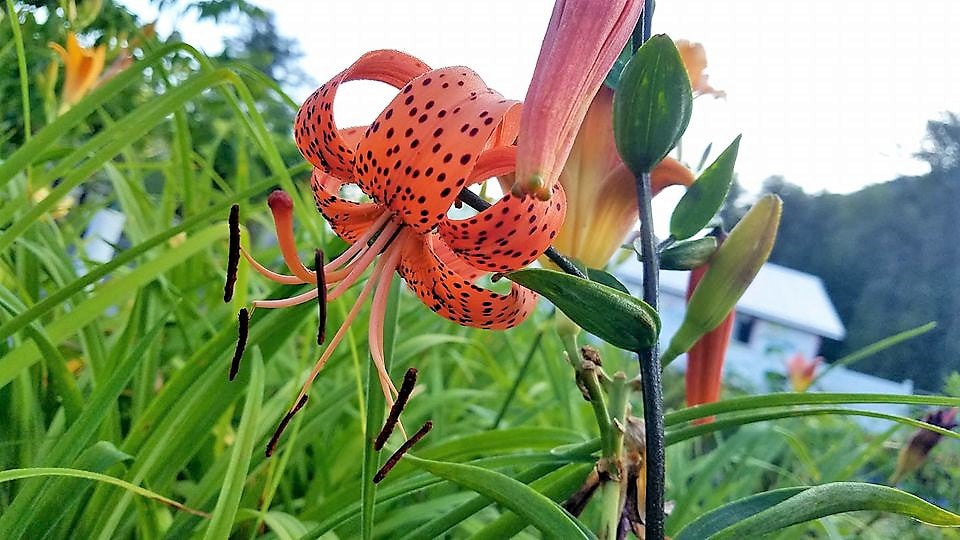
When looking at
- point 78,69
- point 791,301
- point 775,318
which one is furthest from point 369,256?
point 791,301

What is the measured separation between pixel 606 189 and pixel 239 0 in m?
1.08

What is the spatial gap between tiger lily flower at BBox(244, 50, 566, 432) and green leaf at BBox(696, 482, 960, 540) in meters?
0.13

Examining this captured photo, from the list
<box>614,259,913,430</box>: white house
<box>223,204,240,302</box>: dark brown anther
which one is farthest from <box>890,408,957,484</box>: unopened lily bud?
<box>614,259,913,430</box>: white house

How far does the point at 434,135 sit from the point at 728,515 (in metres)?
0.20

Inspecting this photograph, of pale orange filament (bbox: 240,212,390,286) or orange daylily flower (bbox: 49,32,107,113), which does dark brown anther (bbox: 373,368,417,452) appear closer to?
pale orange filament (bbox: 240,212,390,286)

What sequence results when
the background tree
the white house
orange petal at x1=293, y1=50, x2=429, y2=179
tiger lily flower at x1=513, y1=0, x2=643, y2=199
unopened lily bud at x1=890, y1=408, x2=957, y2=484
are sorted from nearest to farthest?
tiger lily flower at x1=513, y1=0, x2=643, y2=199 < orange petal at x1=293, y1=50, x2=429, y2=179 < unopened lily bud at x1=890, y1=408, x2=957, y2=484 < the background tree < the white house

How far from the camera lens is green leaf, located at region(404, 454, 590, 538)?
0.26m

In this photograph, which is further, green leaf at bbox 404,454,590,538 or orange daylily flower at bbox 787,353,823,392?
orange daylily flower at bbox 787,353,823,392

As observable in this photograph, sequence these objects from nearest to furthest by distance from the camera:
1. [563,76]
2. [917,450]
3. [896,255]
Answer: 1. [563,76]
2. [917,450]
3. [896,255]

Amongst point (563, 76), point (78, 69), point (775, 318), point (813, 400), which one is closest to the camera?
point (563, 76)

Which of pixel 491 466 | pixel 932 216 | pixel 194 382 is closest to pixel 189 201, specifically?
pixel 194 382

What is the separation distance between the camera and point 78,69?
1.00 meters

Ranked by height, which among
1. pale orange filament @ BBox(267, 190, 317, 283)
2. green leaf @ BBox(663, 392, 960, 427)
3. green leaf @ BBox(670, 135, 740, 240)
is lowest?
green leaf @ BBox(663, 392, 960, 427)

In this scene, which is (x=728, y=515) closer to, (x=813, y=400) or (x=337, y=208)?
(x=813, y=400)
